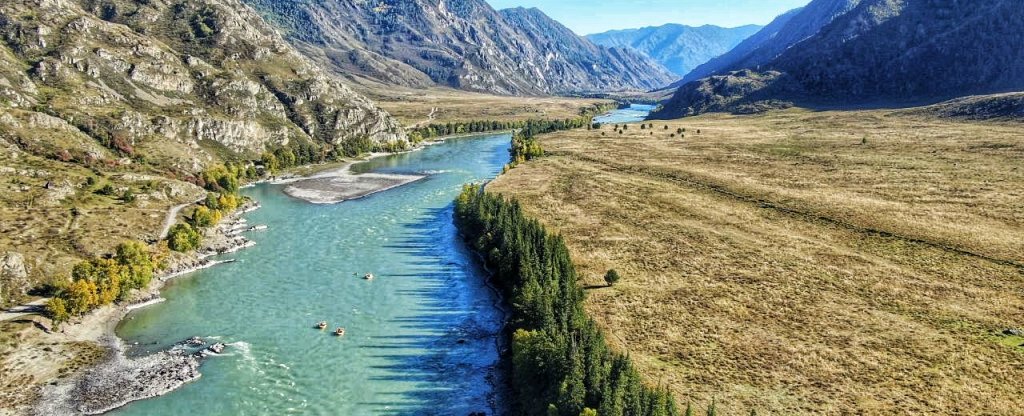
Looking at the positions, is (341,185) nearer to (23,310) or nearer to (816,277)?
(23,310)

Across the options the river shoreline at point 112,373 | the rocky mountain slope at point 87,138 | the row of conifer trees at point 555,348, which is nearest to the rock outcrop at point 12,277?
the rocky mountain slope at point 87,138

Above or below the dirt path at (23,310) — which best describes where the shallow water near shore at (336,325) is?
below

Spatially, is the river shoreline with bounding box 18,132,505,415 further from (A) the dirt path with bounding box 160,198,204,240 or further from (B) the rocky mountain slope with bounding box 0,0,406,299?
(A) the dirt path with bounding box 160,198,204,240

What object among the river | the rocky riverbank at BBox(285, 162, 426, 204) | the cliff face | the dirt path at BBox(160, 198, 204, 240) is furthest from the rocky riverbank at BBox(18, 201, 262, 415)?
the cliff face

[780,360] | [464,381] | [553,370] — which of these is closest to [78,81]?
[464,381]

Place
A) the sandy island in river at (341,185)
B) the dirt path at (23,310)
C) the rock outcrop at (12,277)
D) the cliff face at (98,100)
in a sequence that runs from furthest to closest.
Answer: the sandy island in river at (341,185)
the cliff face at (98,100)
the rock outcrop at (12,277)
the dirt path at (23,310)

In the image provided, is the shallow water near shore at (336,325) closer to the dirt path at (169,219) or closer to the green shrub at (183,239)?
the green shrub at (183,239)
